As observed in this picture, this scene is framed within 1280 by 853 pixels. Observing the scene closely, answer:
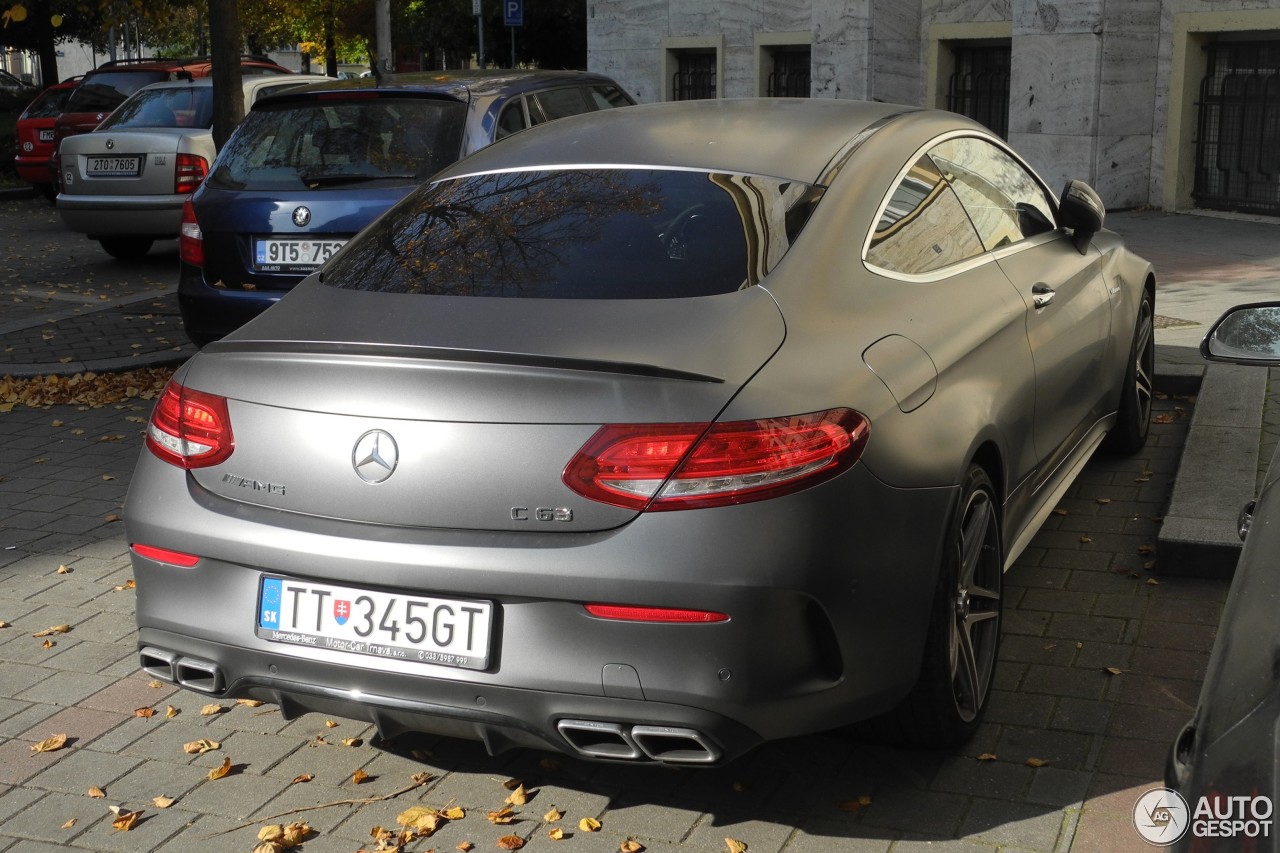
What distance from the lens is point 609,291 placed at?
136 inches

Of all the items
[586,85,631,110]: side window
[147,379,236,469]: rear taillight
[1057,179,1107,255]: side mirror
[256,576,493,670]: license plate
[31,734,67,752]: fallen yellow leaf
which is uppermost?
[586,85,631,110]: side window

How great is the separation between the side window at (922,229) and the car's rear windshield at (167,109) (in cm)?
1069

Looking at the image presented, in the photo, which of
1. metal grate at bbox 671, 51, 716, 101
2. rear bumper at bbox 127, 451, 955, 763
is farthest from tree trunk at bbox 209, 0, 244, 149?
metal grate at bbox 671, 51, 716, 101

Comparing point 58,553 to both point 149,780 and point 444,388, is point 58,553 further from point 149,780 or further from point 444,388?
point 444,388

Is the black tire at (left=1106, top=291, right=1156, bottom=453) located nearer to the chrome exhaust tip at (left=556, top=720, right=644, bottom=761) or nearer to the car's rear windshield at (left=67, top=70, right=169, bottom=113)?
the chrome exhaust tip at (left=556, top=720, right=644, bottom=761)

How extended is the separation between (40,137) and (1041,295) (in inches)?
742

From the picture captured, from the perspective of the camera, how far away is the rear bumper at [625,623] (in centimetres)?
301

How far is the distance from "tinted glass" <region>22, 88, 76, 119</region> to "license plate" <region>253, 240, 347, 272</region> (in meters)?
15.3

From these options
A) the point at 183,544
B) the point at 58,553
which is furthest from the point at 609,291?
the point at 58,553

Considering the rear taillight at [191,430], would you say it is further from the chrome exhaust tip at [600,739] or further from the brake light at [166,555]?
the chrome exhaust tip at [600,739]

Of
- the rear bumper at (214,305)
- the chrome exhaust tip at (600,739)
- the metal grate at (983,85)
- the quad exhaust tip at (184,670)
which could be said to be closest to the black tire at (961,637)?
the chrome exhaust tip at (600,739)

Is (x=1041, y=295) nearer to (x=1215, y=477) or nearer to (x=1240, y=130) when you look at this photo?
(x=1215, y=477)

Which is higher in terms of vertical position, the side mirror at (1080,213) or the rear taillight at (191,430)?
the side mirror at (1080,213)

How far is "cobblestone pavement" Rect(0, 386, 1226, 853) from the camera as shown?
11.5ft
